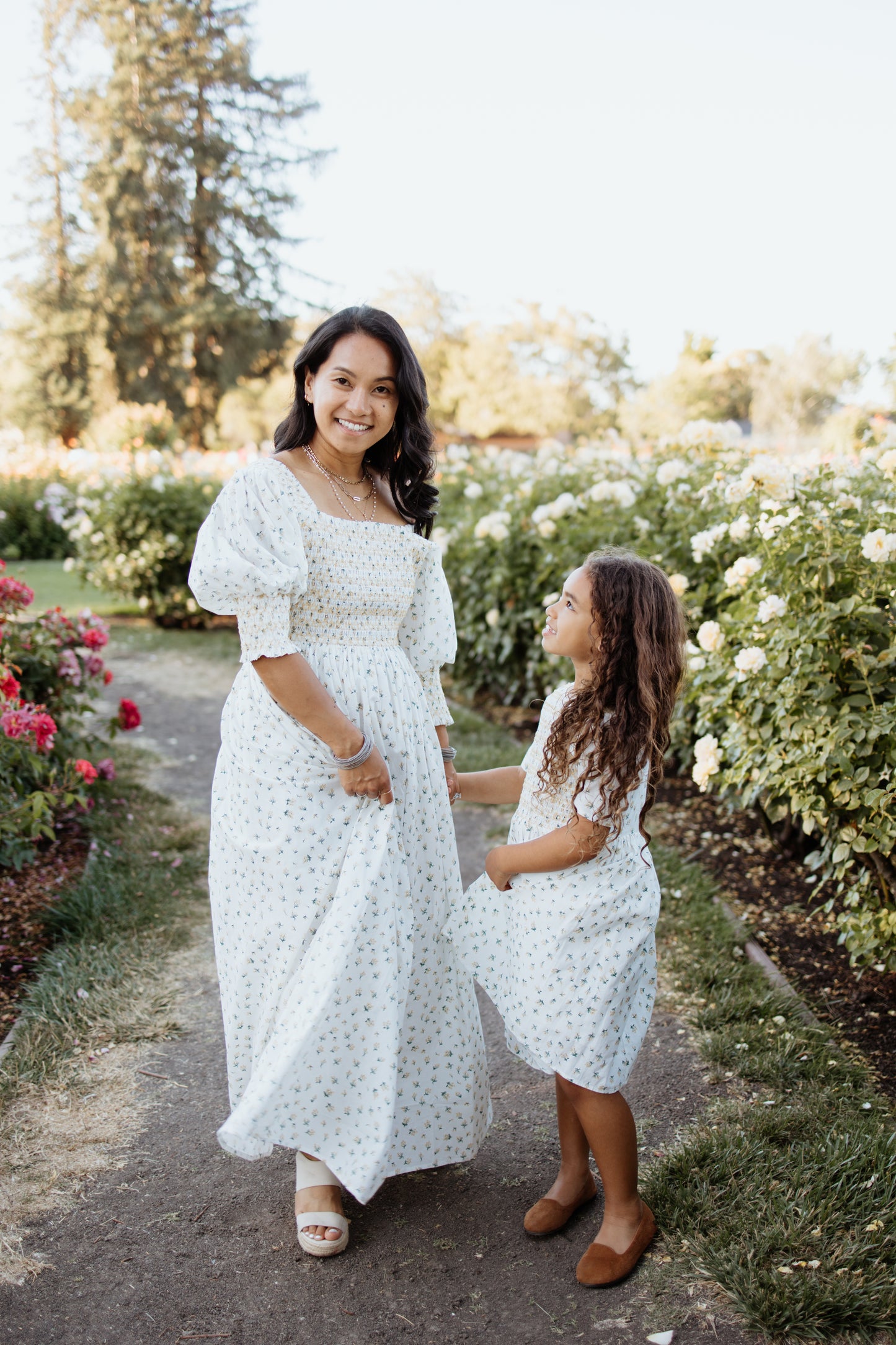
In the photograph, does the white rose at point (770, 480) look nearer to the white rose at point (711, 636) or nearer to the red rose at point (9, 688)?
the white rose at point (711, 636)

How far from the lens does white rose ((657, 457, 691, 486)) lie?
4.66m

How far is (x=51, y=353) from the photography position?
29.6 meters

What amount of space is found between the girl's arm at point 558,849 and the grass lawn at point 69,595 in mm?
7643

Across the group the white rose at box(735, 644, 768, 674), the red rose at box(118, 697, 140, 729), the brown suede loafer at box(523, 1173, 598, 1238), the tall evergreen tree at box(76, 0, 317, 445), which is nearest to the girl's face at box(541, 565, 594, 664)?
the brown suede loafer at box(523, 1173, 598, 1238)

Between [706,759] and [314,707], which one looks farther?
[706,759]

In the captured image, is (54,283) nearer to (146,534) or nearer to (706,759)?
(146,534)

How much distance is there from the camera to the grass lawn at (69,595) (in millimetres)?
10336

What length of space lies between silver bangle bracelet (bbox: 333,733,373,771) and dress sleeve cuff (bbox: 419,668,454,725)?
0.35 metres

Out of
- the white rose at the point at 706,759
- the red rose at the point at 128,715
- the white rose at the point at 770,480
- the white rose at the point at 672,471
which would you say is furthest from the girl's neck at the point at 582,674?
the red rose at the point at 128,715

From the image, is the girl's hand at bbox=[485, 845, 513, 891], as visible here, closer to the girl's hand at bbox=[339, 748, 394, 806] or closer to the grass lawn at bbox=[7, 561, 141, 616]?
the girl's hand at bbox=[339, 748, 394, 806]

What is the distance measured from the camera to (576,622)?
191 cm

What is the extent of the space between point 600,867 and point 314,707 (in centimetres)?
62

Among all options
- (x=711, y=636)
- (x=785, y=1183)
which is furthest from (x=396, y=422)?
(x=785, y=1183)

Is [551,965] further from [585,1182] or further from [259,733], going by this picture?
[259,733]
